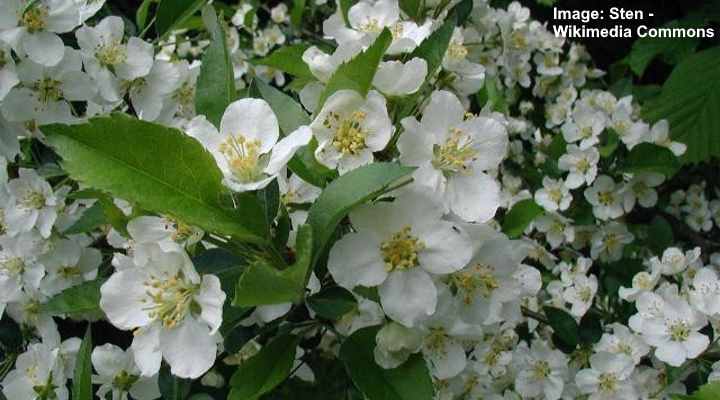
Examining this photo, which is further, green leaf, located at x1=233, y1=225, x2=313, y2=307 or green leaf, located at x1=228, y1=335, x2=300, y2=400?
green leaf, located at x1=228, y1=335, x2=300, y2=400

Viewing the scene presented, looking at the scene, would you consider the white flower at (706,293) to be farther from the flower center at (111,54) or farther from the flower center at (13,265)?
the flower center at (13,265)

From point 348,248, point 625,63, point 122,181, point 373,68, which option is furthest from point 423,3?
point 625,63

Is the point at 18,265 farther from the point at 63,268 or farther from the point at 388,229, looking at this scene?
the point at 388,229

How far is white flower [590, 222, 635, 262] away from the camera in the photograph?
2270mm

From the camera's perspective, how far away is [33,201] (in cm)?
156

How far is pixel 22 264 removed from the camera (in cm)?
158

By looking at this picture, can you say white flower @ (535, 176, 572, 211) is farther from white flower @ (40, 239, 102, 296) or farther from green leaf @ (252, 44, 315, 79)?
white flower @ (40, 239, 102, 296)

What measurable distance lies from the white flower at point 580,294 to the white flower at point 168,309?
121cm

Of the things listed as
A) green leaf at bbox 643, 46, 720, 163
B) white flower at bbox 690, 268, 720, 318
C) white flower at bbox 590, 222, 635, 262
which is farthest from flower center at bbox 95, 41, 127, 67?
green leaf at bbox 643, 46, 720, 163

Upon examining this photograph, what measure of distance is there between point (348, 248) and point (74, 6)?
0.82m

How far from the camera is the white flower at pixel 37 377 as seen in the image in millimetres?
1452

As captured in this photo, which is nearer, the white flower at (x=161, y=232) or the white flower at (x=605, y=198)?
the white flower at (x=161, y=232)

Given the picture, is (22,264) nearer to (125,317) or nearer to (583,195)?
(125,317)

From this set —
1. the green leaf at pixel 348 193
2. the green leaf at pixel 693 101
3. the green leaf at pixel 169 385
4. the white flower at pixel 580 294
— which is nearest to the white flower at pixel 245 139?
the green leaf at pixel 348 193
